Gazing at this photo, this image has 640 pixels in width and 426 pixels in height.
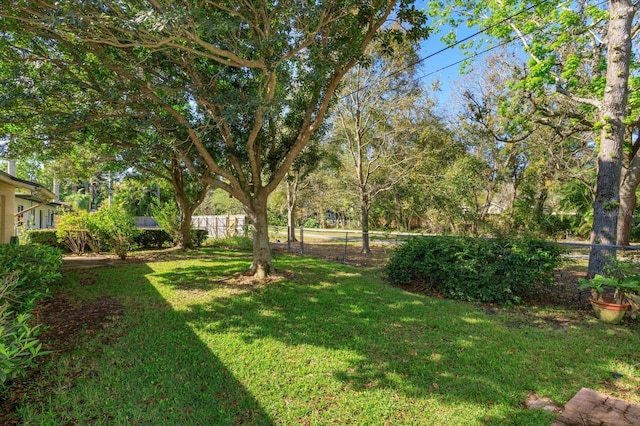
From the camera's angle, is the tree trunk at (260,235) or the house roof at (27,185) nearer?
the tree trunk at (260,235)

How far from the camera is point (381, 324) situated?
4793 mm

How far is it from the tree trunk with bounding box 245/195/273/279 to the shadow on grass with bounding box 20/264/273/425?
2.98 meters

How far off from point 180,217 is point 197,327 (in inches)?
418

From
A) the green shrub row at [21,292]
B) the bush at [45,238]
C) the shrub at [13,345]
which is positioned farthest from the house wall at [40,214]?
the shrub at [13,345]

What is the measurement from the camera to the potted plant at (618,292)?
482cm

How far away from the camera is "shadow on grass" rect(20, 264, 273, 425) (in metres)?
2.69

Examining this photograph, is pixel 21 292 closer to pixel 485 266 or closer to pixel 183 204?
pixel 485 266

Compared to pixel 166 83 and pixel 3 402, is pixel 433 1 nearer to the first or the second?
pixel 166 83

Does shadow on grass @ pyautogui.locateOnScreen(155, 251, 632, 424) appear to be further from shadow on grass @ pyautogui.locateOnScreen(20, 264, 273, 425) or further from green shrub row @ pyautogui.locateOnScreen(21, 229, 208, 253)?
green shrub row @ pyautogui.locateOnScreen(21, 229, 208, 253)

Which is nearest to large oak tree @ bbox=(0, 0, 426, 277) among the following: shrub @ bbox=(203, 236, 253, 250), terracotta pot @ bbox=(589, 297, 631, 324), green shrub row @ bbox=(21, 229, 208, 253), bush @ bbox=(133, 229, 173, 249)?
terracotta pot @ bbox=(589, 297, 631, 324)

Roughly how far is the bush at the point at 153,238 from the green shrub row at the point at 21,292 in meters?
9.13

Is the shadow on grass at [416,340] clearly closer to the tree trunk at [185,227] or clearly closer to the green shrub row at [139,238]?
the tree trunk at [185,227]

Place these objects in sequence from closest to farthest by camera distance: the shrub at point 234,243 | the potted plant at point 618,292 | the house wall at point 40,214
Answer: the potted plant at point 618,292 < the shrub at point 234,243 < the house wall at point 40,214

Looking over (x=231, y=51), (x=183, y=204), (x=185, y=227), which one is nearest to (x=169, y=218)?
(x=185, y=227)
